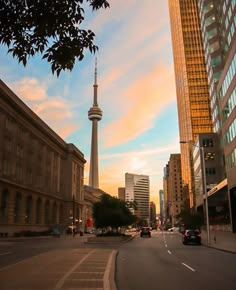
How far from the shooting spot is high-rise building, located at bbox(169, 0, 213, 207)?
154m

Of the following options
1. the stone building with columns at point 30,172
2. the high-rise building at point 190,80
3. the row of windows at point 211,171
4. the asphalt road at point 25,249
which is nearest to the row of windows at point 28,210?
the stone building with columns at point 30,172

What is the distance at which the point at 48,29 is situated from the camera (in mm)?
6031

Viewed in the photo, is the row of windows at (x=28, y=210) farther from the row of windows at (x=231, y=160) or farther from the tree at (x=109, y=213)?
the row of windows at (x=231, y=160)

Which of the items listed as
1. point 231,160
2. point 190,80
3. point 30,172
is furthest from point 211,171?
point 190,80

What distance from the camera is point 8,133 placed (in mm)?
71500

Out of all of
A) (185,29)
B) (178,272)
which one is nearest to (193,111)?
(185,29)

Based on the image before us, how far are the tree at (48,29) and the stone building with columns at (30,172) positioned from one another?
63478mm

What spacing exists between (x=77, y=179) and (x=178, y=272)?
117 m

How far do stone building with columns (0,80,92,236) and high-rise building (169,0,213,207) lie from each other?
2203 inches

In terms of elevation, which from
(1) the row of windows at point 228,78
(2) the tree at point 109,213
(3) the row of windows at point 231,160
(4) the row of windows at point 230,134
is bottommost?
(2) the tree at point 109,213

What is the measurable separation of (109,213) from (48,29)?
4890 centimetres

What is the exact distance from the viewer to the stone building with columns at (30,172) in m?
69.7

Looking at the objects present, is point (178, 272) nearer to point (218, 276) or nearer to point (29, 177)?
point (218, 276)

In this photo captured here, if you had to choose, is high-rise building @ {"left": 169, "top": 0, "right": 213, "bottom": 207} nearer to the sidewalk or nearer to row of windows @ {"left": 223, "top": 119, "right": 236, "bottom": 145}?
row of windows @ {"left": 223, "top": 119, "right": 236, "bottom": 145}
